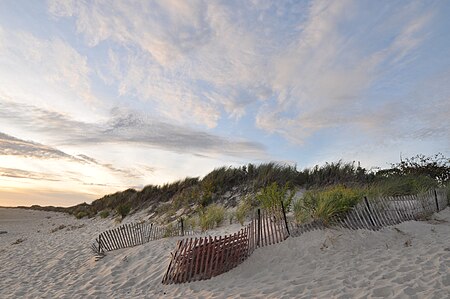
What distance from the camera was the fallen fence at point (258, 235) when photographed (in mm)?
7441

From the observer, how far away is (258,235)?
28.4ft

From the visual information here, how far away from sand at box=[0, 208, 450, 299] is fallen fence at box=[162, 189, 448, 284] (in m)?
0.22

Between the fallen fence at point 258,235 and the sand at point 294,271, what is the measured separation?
0.73ft

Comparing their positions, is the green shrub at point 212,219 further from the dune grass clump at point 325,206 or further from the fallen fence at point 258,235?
the dune grass clump at point 325,206

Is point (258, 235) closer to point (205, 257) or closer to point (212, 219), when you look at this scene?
point (205, 257)

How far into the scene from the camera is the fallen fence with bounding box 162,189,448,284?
24.4 ft

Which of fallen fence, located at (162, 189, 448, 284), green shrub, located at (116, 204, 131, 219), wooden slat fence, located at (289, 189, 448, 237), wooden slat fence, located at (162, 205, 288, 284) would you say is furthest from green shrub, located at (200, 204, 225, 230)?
green shrub, located at (116, 204, 131, 219)

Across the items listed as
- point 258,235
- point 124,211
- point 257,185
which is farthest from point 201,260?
point 124,211

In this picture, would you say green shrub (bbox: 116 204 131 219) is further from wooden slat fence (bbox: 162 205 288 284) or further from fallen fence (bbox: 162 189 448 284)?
wooden slat fence (bbox: 162 205 288 284)

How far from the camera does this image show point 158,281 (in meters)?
7.70

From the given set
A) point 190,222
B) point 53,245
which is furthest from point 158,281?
point 53,245

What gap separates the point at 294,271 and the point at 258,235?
173 cm

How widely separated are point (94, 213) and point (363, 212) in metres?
27.3

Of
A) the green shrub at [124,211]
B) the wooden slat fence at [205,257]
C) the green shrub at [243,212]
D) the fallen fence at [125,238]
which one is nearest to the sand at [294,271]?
the wooden slat fence at [205,257]
